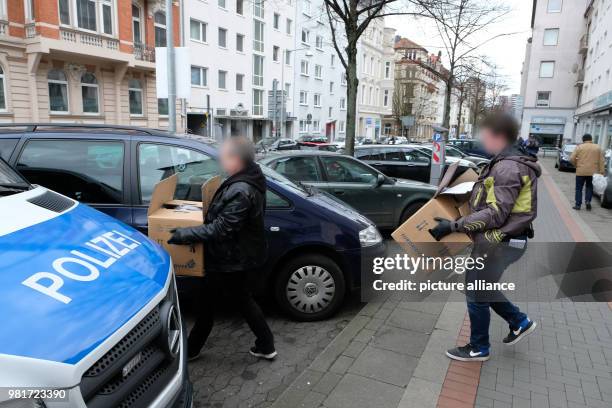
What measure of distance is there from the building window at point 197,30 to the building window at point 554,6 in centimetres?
3648

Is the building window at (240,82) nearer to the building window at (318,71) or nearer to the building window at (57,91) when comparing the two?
the building window at (318,71)

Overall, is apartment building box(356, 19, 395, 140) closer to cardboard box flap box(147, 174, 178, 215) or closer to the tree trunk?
the tree trunk

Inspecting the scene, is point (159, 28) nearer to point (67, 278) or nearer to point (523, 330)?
point (523, 330)

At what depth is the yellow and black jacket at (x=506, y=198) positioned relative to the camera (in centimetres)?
293

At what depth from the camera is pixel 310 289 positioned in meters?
4.18

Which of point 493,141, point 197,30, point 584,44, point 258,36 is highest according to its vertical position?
point 584,44

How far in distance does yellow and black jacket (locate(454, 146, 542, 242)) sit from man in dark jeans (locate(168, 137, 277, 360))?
1.44 metres

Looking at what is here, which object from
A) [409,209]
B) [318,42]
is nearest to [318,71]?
[318,42]

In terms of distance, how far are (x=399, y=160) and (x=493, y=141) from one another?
807 cm

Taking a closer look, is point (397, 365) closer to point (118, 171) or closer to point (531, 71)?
point (118, 171)

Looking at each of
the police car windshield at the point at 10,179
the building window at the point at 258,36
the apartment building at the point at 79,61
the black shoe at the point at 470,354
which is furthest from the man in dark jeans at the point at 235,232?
the building window at the point at 258,36

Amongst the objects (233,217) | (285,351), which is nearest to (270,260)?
(285,351)

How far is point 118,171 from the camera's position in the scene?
384 cm

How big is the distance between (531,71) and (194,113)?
120 ft
